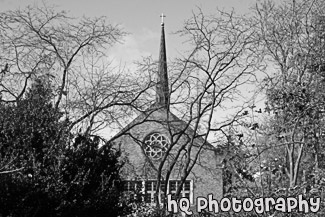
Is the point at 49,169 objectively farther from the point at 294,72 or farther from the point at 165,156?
the point at 165,156

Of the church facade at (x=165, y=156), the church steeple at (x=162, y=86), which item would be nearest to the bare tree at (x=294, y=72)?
the church facade at (x=165, y=156)

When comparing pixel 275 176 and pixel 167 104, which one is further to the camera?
pixel 167 104

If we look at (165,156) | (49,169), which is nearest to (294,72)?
(49,169)

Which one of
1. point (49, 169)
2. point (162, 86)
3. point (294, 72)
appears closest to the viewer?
point (49, 169)

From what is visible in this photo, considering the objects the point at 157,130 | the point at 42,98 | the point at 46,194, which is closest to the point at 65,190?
the point at 46,194

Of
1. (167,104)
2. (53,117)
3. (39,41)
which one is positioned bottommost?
(53,117)

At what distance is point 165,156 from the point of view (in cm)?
1620

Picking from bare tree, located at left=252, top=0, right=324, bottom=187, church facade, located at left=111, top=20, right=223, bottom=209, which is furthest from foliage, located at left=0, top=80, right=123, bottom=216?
bare tree, located at left=252, top=0, right=324, bottom=187

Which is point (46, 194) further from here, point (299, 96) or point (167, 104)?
point (167, 104)

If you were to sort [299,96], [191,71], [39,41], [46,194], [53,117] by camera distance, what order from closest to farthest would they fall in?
[46,194] < [299,96] < [53,117] < [39,41] < [191,71]

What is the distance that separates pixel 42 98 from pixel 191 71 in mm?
7320

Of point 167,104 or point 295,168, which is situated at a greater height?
point 167,104

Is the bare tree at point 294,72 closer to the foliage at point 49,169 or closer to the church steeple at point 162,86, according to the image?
the foliage at point 49,169

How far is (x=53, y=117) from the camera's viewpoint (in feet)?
29.2
